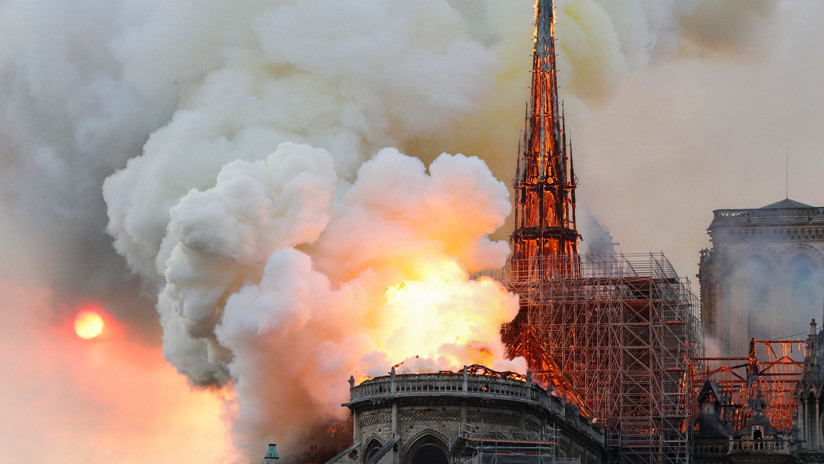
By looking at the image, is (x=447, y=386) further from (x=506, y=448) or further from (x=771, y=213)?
(x=771, y=213)

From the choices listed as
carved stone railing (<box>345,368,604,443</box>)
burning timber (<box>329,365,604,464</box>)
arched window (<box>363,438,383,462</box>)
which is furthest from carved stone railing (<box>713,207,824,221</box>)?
arched window (<box>363,438,383,462</box>)

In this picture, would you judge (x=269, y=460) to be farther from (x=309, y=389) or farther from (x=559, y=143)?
(x=559, y=143)

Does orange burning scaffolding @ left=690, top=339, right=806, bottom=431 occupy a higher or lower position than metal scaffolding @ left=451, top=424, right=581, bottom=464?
higher

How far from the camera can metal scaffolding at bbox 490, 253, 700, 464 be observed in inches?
4422

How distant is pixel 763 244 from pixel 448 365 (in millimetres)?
A: 46114

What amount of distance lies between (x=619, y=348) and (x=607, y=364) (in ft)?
7.68

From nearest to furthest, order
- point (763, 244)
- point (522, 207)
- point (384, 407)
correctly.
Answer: point (384, 407) < point (522, 207) < point (763, 244)

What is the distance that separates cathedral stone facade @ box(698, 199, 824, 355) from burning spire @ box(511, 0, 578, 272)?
54.5 feet

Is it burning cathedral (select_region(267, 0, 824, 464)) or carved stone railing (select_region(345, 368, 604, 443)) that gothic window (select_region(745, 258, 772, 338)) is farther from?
carved stone railing (select_region(345, 368, 604, 443))

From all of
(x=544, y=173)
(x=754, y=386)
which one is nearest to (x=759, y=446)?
(x=754, y=386)

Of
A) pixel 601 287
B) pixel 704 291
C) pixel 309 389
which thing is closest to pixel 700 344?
pixel 704 291

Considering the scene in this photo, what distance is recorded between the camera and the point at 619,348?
113750mm

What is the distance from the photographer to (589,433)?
350ft

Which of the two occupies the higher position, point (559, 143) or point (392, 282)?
point (559, 143)
